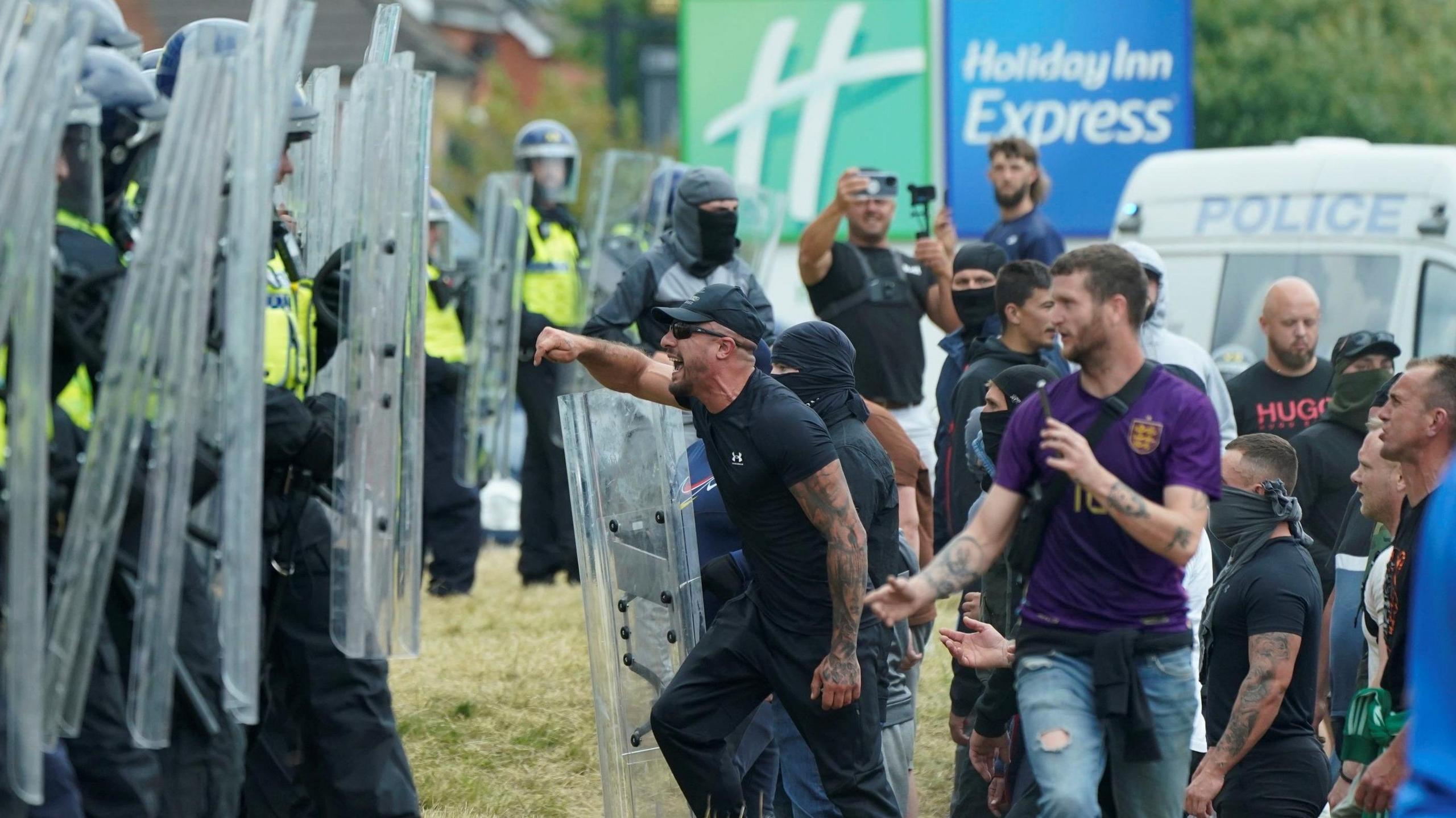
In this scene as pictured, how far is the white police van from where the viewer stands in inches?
367

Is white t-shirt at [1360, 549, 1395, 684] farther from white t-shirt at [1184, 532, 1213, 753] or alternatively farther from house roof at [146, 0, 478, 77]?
house roof at [146, 0, 478, 77]

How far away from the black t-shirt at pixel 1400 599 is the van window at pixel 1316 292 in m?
4.65

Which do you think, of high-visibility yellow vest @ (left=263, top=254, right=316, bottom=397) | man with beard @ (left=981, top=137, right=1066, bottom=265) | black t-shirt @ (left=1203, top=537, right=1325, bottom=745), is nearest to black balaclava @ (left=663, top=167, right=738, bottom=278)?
man with beard @ (left=981, top=137, right=1066, bottom=265)

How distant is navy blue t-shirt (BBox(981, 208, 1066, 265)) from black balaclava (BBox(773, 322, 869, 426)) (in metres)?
3.24

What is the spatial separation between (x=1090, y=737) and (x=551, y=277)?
641 centimetres

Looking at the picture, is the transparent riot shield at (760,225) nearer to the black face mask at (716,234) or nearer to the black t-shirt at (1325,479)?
the black face mask at (716,234)

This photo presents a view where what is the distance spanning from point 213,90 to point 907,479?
2.85 metres

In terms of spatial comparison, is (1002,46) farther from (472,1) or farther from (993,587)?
(472,1)

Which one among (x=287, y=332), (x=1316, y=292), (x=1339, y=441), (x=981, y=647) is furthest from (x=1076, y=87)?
(x=287, y=332)

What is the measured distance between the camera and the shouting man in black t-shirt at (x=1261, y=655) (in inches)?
205

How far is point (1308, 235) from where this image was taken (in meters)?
9.91

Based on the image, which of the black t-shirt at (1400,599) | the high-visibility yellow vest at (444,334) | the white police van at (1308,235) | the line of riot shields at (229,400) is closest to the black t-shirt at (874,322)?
the white police van at (1308,235)

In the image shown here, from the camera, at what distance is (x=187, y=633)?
14.6 feet

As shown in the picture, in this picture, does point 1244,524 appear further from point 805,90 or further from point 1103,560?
point 805,90
